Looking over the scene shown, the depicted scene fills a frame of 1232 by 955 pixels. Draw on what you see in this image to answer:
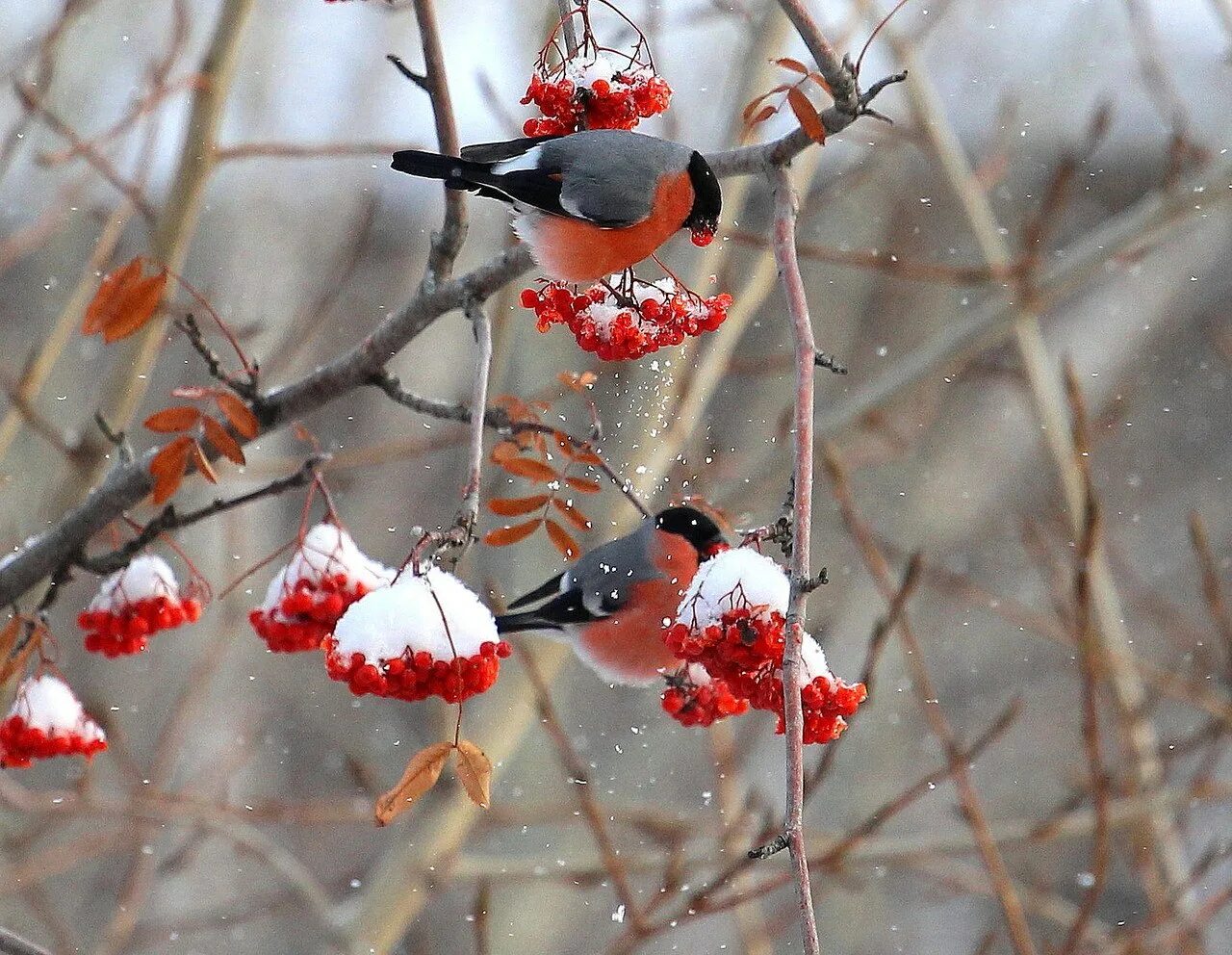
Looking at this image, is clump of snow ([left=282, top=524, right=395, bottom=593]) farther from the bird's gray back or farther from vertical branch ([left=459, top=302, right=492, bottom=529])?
the bird's gray back

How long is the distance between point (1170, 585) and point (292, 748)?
594 centimetres

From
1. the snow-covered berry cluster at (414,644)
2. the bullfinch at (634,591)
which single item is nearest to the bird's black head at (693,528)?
the bullfinch at (634,591)


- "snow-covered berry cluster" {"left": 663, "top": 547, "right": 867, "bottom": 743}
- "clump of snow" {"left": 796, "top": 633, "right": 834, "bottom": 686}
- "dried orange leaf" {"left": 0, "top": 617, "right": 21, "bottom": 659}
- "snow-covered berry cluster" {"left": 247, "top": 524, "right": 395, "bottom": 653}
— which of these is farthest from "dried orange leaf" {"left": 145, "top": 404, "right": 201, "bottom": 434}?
"clump of snow" {"left": 796, "top": 633, "right": 834, "bottom": 686}

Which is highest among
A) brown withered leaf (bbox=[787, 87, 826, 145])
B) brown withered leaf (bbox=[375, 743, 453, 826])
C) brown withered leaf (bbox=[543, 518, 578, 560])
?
brown withered leaf (bbox=[787, 87, 826, 145])

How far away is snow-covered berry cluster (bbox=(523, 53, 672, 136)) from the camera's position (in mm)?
1329

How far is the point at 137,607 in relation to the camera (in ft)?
5.65

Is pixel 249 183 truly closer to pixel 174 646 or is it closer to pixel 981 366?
pixel 174 646

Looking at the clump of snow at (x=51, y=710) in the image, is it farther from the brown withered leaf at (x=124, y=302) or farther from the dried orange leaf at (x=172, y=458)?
the brown withered leaf at (x=124, y=302)

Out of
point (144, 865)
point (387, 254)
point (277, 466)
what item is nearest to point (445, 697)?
point (277, 466)

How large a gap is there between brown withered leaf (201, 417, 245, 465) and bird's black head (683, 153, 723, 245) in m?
0.57

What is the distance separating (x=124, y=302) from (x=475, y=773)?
2.34 feet

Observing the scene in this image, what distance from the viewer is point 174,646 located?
274 inches

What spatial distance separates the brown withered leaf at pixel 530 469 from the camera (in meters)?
1.42

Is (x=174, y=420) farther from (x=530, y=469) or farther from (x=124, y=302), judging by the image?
(x=530, y=469)
